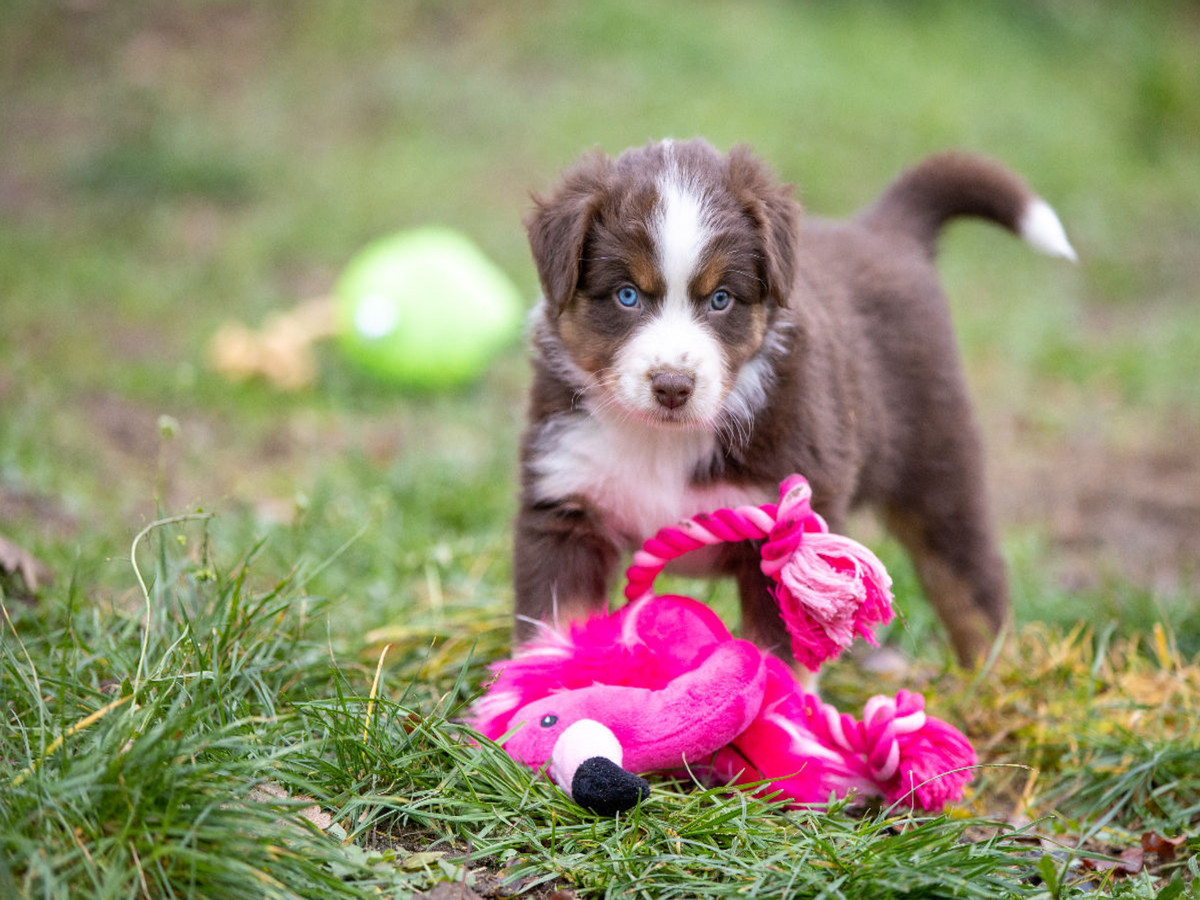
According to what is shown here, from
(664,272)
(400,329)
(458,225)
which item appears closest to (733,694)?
(664,272)

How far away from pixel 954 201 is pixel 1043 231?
0.36m

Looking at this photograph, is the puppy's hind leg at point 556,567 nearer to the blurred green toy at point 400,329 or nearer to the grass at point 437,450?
the grass at point 437,450

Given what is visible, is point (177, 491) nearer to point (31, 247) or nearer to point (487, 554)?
point (487, 554)

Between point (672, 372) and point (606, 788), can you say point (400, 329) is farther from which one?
point (606, 788)

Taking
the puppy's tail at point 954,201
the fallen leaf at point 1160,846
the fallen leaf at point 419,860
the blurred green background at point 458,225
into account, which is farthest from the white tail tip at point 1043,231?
the fallen leaf at point 419,860

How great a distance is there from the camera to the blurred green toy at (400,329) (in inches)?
243

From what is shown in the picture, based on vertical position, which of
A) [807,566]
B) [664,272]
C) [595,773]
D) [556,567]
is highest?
[664,272]

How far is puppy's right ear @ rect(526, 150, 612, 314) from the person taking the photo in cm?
285

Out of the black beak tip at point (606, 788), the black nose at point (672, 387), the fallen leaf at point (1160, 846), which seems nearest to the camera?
the black beak tip at point (606, 788)

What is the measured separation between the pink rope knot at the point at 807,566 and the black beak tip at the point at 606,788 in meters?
0.55

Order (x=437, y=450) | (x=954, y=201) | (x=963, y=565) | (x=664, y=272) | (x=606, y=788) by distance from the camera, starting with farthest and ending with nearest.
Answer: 1. (x=437, y=450)
2. (x=954, y=201)
3. (x=963, y=565)
4. (x=664, y=272)
5. (x=606, y=788)

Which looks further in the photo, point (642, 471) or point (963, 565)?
point (963, 565)

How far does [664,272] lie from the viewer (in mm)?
2785

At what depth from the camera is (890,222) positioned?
158 inches
